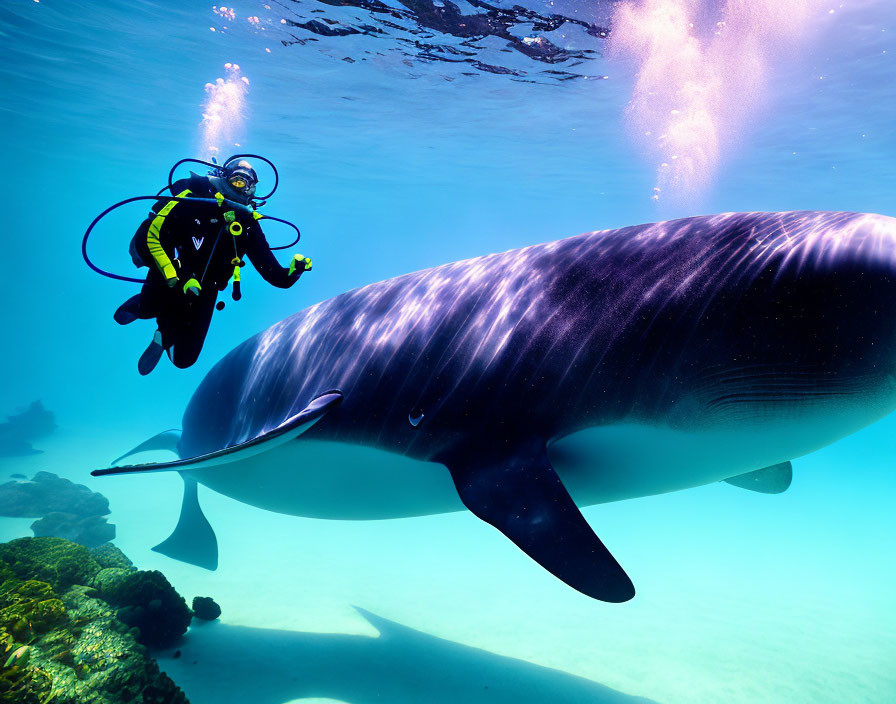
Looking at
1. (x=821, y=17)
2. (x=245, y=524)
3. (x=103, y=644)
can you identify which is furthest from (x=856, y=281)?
(x=821, y=17)

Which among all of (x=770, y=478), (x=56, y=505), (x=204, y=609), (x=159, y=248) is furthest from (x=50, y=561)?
(x=56, y=505)

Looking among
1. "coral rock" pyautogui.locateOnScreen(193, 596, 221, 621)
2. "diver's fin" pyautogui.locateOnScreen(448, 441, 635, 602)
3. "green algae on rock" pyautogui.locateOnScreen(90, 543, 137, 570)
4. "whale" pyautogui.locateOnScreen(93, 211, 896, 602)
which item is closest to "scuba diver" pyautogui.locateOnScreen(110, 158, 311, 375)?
"whale" pyautogui.locateOnScreen(93, 211, 896, 602)

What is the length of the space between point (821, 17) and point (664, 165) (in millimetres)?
15466

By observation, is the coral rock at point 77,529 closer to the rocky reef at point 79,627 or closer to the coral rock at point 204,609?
the rocky reef at point 79,627

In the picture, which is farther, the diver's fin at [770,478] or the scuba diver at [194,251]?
the scuba diver at [194,251]

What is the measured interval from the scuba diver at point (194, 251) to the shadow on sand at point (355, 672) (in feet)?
9.45

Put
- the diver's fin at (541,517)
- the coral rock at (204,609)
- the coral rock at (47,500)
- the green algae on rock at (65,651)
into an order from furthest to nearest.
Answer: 1. the coral rock at (47,500)
2. the coral rock at (204,609)
3. the green algae on rock at (65,651)
4. the diver's fin at (541,517)

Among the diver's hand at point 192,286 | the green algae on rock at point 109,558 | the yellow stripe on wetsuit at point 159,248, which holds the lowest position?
the green algae on rock at point 109,558

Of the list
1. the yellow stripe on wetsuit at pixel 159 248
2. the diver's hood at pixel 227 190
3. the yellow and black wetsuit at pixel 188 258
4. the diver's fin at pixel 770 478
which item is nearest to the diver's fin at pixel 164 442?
the yellow and black wetsuit at pixel 188 258

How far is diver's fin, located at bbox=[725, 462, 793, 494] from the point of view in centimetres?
432

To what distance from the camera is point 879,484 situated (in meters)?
25.7

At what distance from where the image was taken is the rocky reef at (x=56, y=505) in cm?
1249

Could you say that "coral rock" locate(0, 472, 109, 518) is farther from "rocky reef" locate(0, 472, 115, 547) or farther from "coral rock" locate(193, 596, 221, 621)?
"coral rock" locate(193, 596, 221, 621)

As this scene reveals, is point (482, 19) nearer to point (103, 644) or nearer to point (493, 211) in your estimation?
point (103, 644)
